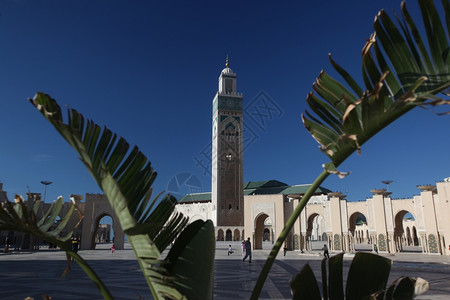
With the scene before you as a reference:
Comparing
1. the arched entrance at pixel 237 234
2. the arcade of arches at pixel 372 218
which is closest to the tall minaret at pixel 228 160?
the arched entrance at pixel 237 234

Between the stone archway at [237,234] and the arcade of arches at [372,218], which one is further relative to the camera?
the stone archway at [237,234]

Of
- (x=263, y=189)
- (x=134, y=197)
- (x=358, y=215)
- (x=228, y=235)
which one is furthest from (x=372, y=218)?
(x=263, y=189)

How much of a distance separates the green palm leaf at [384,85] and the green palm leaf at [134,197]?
0.58 meters

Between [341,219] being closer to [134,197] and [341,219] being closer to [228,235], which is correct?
[134,197]

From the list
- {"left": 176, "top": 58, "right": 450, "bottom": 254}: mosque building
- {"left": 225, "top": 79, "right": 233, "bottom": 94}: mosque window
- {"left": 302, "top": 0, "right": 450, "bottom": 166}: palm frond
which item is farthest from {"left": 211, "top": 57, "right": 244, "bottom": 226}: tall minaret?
{"left": 302, "top": 0, "right": 450, "bottom": 166}: palm frond

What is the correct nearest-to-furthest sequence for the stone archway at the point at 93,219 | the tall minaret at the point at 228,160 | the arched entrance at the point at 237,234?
the stone archway at the point at 93,219, the arched entrance at the point at 237,234, the tall minaret at the point at 228,160

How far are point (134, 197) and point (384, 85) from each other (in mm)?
1064

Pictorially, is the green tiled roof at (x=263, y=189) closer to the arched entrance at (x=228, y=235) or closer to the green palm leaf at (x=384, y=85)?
the arched entrance at (x=228, y=235)

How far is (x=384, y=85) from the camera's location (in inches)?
49.5

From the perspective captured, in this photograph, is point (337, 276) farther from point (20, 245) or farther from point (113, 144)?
point (20, 245)

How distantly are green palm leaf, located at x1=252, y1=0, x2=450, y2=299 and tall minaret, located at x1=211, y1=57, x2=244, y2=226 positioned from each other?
135 ft

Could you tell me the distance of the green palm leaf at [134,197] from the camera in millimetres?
1172

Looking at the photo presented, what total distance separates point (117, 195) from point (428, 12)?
1283 millimetres

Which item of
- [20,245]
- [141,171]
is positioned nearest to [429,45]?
[141,171]
